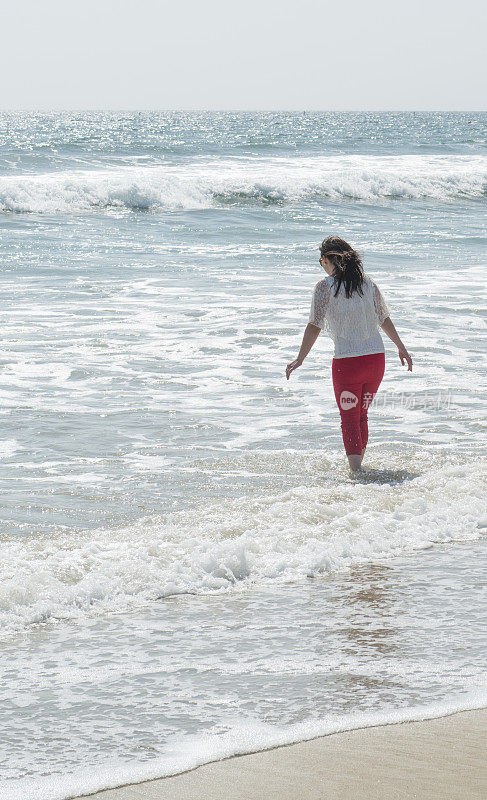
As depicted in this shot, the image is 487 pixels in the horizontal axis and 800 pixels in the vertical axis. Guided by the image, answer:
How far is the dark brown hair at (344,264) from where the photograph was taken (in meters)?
5.81

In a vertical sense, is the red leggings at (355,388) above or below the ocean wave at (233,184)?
below

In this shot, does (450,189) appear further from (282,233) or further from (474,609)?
(474,609)

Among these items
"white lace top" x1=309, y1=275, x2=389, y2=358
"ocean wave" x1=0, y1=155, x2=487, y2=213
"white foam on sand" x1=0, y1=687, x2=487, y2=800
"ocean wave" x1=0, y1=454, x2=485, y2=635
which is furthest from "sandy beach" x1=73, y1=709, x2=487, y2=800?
"ocean wave" x1=0, y1=155, x2=487, y2=213

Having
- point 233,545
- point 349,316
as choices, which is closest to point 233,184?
point 349,316

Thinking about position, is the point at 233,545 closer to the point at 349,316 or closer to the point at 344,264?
the point at 349,316

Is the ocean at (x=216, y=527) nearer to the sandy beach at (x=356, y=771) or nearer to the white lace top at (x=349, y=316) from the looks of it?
the sandy beach at (x=356, y=771)

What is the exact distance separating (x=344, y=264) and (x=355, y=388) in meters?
0.81

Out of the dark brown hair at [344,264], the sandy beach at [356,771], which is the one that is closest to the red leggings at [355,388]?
the dark brown hair at [344,264]

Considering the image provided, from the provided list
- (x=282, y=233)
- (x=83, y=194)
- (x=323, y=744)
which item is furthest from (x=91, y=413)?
(x=83, y=194)

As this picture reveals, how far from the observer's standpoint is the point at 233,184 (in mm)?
26297

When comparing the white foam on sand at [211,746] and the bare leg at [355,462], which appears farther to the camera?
the bare leg at [355,462]

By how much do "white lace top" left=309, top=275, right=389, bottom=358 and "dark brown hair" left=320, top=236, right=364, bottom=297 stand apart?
0.13 ft

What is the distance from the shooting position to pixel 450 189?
30750 mm

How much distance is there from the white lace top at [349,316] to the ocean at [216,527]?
2.60 ft
